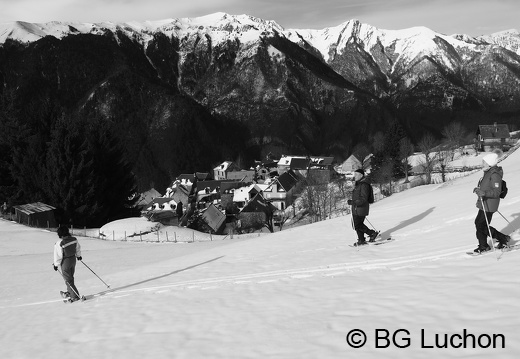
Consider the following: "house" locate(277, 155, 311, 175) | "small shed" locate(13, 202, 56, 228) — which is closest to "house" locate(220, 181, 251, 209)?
"house" locate(277, 155, 311, 175)

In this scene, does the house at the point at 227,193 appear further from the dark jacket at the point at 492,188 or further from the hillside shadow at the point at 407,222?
the dark jacket at the point at 492,188

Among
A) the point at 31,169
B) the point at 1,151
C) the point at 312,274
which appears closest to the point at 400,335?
the point at 312,274

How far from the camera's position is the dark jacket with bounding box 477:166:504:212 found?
804 centimetres

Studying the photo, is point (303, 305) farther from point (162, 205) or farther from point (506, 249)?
point (162, 205)

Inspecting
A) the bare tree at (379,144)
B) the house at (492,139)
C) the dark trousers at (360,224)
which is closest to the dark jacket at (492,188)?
the dark trousers at (360,224)

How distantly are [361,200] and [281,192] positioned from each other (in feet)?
214

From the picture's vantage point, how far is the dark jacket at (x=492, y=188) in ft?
26.4

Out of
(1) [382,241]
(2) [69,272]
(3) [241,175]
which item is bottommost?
(2) [69,272]

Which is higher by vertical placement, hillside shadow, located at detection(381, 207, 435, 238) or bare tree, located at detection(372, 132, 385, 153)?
bare tree, located at detection(372, 132, 385, 153)

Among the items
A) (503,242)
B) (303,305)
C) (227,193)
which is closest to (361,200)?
(503,242)

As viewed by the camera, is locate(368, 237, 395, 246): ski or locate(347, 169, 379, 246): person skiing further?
locate(368, 237, 395, 246): ski

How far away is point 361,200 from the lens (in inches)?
428

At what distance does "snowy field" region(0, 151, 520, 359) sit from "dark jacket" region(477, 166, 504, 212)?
913 millimetres

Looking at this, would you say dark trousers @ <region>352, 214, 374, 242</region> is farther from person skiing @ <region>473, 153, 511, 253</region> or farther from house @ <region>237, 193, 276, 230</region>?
house @ <region>237, 193, 276, 230</region>
